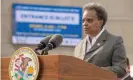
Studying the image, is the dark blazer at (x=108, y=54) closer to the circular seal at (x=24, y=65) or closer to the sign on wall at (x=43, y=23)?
the circular seal at (x=24, y=65)

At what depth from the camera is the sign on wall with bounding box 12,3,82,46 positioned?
5234 millimetres

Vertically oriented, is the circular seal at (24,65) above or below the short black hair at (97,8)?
below

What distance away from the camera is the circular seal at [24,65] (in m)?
1.90

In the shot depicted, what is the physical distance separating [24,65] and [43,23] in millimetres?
3441

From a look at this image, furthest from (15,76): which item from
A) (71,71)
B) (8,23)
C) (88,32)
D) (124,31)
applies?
(124,31)

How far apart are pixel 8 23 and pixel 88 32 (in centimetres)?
284

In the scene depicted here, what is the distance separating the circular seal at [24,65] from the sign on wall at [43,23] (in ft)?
10.4

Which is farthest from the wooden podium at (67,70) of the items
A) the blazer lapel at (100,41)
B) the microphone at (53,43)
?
→ the blazer lapel at (100,41)

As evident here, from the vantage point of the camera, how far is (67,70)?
1.84 meters

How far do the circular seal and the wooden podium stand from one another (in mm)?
28

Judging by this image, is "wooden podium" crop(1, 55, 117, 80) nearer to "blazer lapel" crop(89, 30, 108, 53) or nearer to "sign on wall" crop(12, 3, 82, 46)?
"blazer lapel" crop(89, 30, 108, 53)

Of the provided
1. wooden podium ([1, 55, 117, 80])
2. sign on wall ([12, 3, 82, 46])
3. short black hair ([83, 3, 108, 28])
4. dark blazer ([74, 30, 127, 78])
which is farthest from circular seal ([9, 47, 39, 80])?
sign on wall ([12, 3, 82, 46])

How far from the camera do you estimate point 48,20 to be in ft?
17.7

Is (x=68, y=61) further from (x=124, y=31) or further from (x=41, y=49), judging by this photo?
(x=124, y=31)
